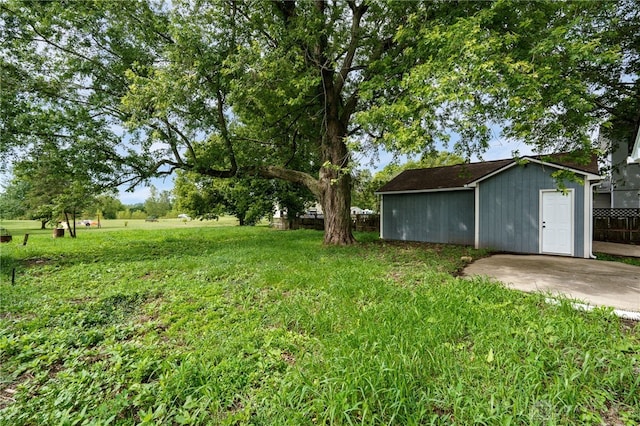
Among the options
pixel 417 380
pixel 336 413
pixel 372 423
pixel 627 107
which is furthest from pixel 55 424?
pixel 627 107

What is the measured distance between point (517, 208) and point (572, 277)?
385 cm

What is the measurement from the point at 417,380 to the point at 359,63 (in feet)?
31.5

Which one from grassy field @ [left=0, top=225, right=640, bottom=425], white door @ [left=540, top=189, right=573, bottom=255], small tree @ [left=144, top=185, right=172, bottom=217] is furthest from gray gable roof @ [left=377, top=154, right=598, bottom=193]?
small tree @ [left=144, top=185, right=172, bottom=217]

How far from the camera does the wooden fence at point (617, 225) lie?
9.83 m

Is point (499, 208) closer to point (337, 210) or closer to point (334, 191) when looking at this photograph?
point (337, 210)

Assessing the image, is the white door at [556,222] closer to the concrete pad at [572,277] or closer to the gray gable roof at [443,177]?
the concrete pad at [572,277]

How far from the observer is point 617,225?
1016cm

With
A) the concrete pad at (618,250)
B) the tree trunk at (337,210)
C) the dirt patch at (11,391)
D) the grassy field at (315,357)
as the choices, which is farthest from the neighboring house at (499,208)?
the dirt patch at (11,391)

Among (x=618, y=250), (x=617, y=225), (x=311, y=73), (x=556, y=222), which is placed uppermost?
(x=311, y=73)

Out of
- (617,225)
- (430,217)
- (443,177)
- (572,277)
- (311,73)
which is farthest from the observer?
(443,177)

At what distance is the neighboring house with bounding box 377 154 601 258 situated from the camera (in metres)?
7.38

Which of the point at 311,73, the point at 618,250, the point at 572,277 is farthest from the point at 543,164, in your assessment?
the point at 311,73

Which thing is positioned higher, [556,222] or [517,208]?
[517,208]

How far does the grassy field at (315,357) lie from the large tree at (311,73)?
10.5 feet
